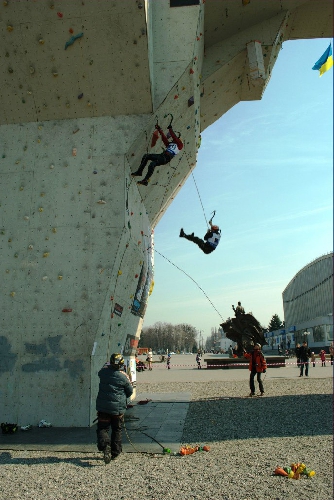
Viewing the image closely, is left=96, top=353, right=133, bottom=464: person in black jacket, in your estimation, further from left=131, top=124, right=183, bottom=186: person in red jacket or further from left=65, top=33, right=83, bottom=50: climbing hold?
left=65, top=33, right=83, bottom=50: climbing hold

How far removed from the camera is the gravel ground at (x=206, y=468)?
4160 mm

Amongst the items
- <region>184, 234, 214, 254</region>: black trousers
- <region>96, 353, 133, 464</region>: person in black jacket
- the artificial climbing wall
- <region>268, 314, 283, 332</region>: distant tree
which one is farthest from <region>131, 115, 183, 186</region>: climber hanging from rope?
<region>268, 314, 283, 332</region>: distant tree

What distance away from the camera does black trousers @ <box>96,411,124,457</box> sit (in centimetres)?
547

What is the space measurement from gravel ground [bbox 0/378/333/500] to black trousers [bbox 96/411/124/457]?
0.61 ft

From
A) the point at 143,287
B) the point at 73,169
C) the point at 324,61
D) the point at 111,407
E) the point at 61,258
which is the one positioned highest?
the point at 324,61

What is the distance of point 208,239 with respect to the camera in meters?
10.1

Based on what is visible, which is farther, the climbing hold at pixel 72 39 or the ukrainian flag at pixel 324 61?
the ukrainian flag at pixel 324 61

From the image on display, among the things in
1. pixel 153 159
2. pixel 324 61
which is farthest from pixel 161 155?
pixel 324 61

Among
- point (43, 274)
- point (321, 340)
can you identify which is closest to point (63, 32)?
point (43, 274)

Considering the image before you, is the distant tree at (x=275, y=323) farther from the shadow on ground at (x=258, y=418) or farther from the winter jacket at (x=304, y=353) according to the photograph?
the shadow on ground at (x=258, y=418)

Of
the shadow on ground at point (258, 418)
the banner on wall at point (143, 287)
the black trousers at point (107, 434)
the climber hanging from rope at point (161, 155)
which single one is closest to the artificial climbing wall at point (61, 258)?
the climber hanging from rope at point (161, 155)

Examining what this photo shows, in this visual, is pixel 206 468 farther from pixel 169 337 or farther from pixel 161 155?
pixel 169 337

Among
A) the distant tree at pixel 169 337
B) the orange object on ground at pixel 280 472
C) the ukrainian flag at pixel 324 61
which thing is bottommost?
the distant tree at pixel 169 337

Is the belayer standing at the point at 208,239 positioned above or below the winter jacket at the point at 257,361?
above
